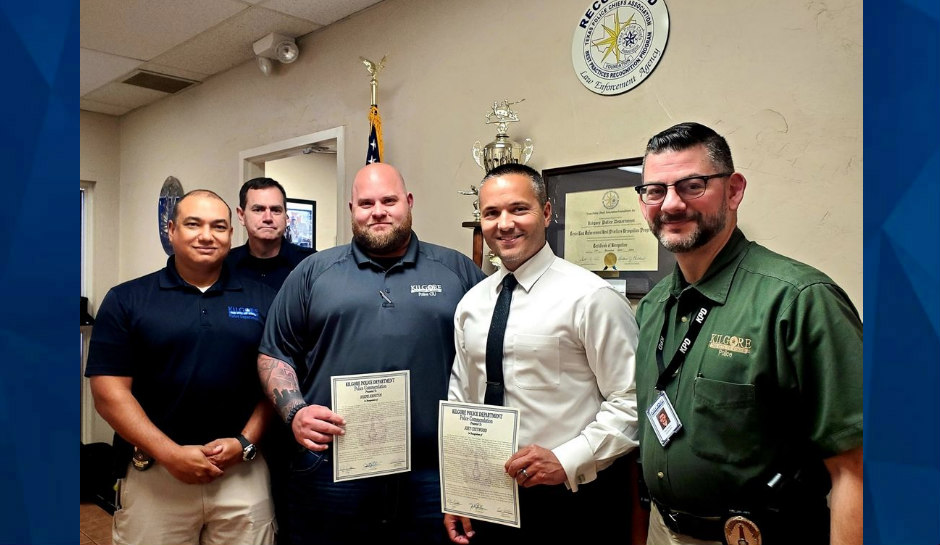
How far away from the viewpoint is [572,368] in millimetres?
1682

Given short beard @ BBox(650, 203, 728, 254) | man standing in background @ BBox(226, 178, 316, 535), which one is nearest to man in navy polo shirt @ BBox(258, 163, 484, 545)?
short beard @ BBox(650, 203, 728, 254)

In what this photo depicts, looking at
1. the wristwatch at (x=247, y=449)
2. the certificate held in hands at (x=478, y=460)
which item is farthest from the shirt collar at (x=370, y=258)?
the wristwatch at (x=247, y=449)

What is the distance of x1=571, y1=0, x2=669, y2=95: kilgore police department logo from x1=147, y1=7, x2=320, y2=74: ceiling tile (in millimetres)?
1986

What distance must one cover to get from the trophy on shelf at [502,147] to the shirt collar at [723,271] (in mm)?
1421

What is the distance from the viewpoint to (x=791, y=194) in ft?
6.65

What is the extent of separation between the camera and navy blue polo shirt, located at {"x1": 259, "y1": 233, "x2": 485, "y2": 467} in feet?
6.25

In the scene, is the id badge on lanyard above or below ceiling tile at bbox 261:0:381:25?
Result: below

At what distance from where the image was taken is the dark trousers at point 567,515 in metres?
1.67

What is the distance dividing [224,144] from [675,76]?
11.8ft

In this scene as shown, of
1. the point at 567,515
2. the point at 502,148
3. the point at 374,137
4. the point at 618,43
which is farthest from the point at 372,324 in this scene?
the point at 374,137

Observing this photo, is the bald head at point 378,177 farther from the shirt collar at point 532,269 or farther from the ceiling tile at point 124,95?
the ceiling tile at point 124,95

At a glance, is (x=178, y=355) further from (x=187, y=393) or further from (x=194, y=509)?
(x=194, y=509)

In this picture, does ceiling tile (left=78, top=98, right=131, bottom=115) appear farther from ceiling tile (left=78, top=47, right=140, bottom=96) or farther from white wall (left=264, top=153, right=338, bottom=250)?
white wall (left=264, top=153, right=338, bottom=250)
